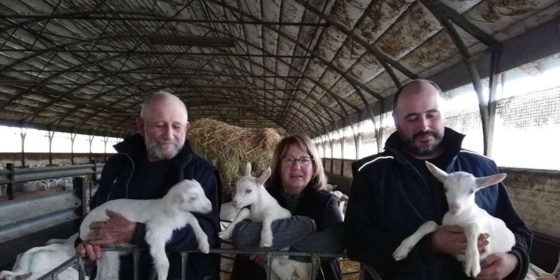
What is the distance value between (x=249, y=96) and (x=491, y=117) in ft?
60.8

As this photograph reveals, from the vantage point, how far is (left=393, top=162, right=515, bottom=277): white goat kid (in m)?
2.05

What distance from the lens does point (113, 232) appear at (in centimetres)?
233

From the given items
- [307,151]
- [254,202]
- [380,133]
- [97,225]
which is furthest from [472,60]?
[380,133]

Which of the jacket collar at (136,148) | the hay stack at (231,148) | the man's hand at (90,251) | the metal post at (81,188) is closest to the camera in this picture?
the man's hand at (90,251)

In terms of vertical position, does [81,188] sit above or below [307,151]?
below

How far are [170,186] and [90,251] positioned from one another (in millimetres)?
684

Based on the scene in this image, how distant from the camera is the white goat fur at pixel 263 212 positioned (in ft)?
8.80

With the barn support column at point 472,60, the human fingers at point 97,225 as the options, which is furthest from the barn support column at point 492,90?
the human fingers at point 97,225

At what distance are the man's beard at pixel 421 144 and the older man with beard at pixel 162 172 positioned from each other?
1417 mm

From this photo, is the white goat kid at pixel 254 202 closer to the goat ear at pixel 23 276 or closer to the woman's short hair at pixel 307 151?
the woman's short hair at pixel 307 151

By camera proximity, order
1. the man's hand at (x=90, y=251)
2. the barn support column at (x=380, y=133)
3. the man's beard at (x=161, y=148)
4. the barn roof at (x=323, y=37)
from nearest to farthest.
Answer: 1. the man's hand at (x=90, y=251)
2. the man's beard at (x=161, y=148)
3. the barn roof at (x=323, y=37)
4. the barn support column at (x=380, y=133)

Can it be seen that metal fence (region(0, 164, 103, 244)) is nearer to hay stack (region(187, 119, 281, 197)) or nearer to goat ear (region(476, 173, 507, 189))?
hay stack (region(187, 119, 281, 197))

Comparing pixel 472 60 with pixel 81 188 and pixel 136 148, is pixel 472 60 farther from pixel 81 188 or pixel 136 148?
pixel 81 188

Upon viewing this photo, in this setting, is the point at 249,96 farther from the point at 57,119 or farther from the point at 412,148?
the point at 412,148
